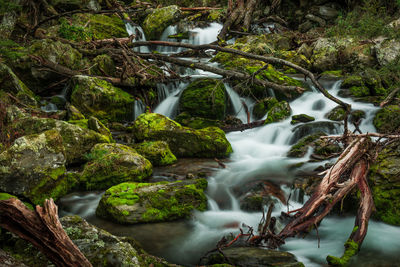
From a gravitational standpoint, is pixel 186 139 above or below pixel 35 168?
below

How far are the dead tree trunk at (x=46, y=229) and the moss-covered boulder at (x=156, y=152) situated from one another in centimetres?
496

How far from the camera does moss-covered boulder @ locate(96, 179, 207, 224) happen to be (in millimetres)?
4781

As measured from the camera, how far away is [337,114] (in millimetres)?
9289

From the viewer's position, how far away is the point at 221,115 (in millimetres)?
10141

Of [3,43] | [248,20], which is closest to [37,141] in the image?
[3,43]

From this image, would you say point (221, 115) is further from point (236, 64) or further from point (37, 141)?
point (37, 141)

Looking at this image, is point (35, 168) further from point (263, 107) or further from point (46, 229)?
point (263, 107)

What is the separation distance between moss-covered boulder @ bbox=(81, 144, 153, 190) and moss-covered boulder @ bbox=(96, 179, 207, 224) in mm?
748

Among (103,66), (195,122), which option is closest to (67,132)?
(195,122)

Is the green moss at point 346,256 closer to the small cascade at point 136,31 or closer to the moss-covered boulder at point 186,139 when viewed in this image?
the moss-covered boulder at point 186,139

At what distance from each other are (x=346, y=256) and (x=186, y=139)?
4.70m

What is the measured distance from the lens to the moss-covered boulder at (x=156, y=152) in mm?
7105

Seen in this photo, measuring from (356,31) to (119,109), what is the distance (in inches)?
441

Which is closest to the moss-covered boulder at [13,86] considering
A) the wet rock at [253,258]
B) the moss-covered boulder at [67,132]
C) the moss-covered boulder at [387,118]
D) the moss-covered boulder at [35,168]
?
the moss-covered boulder at [67,132]
